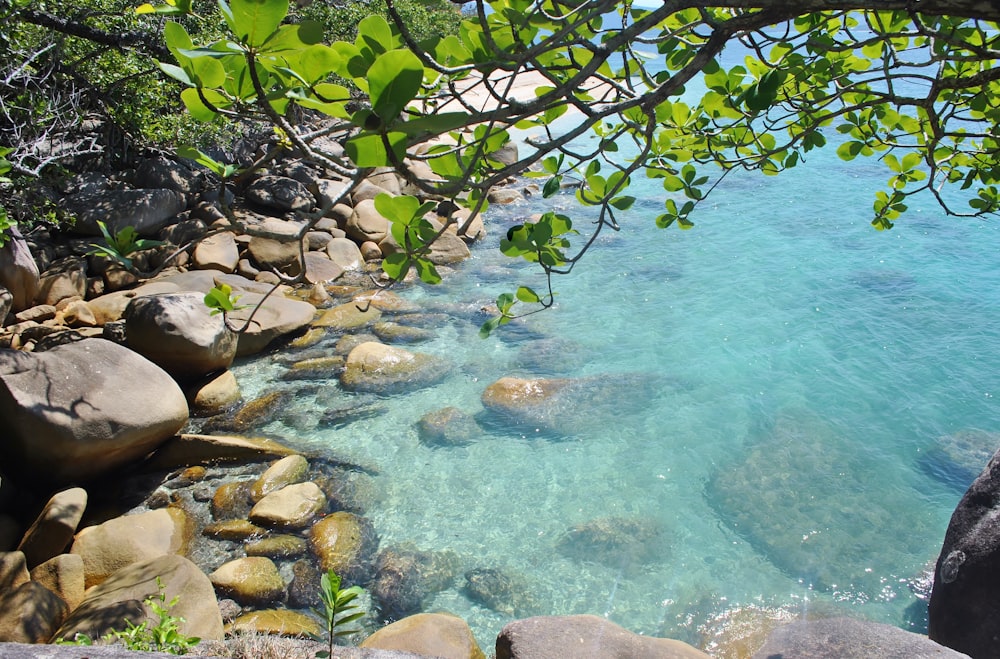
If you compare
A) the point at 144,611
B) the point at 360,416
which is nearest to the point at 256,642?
the point at 144,611

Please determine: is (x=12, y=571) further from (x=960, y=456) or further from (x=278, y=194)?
(x=960, y=456)

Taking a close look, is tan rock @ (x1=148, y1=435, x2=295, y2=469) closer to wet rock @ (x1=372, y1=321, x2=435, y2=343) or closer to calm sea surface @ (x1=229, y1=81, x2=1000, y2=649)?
calm sea surface @ (x1=229, y1=81, x2=1000, y2=649)

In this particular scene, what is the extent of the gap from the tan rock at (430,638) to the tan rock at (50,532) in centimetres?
203

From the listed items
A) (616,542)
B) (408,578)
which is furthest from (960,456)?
(408,578)

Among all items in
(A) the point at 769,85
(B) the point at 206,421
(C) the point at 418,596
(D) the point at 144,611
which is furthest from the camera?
(B) the point at 206,421

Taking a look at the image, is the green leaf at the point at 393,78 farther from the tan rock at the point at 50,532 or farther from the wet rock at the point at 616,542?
the tan rock at the point at 50,532

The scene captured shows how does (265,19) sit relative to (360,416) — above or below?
above

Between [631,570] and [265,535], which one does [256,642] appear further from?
[631,570]

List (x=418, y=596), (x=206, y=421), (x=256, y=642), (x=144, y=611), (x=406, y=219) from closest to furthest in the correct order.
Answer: (x=406, y=219) < (x=256, y=642) < (x=144, y=611) < (x=418, y=596) < (x=206, y=421)

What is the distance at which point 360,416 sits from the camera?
6.24 metres

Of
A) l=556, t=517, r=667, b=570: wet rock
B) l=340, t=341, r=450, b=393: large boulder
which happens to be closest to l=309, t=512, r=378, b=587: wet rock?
l=556, t=517, r=667, b=570: wet rock

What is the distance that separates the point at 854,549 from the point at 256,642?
4035mm

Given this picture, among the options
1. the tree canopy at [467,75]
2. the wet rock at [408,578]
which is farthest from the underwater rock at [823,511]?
the tree canopy at [467,75]

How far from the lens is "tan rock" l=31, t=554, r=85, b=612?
3.84 metres
